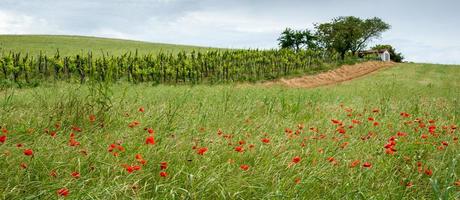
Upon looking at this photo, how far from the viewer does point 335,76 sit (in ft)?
131

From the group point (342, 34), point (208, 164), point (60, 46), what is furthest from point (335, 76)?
point (208, 164)

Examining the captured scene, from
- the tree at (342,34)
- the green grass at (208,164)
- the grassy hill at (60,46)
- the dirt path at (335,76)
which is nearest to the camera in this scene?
the green grass at (208,164)

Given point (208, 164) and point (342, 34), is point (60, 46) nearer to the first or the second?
point (342, 34)

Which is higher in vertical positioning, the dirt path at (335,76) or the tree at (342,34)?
the tree at (342,34)

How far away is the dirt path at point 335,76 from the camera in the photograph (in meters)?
34.3

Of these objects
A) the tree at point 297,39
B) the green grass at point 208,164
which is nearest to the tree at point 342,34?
the tree at point 297,39

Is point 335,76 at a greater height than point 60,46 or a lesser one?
lesser

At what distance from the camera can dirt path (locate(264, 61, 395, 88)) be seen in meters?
34.3

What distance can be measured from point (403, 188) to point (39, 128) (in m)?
4.24

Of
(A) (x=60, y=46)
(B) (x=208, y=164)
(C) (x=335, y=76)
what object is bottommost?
(C) (x=335, y=76)

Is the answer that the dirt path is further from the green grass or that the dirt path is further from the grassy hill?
the green grass

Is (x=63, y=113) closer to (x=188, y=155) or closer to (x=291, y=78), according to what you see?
(x=188, y=155)

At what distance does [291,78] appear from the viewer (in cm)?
3603

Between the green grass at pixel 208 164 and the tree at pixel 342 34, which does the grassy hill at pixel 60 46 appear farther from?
the green grass at pixel 208 164
